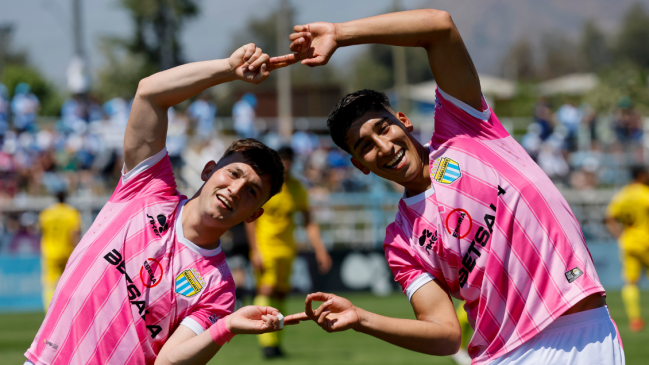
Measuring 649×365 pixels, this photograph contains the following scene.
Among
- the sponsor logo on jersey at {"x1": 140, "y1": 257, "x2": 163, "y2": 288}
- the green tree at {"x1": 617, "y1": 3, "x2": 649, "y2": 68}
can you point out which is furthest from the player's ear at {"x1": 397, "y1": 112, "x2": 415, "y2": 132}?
the green tree at {"x1": 617, "y1": 3, "x2": 649, "y2": 68}

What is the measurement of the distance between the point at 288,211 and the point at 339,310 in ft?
20.2

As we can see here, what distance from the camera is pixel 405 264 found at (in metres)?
3.23

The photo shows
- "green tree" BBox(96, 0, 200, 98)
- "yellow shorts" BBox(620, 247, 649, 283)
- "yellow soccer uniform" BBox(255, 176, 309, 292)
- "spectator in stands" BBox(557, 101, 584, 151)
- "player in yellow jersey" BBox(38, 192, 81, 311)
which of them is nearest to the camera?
"yellow soccer uniform" BBox(255, 176, 309, 292)

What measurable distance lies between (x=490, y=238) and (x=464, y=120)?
58 centimetres

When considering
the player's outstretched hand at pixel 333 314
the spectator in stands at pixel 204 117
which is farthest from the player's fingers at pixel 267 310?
the spectator in stands at pixel 204 117

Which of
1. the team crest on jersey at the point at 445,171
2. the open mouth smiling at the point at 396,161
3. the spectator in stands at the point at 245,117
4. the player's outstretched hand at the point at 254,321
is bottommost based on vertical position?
the player's outstretched hand at the point at 254,321

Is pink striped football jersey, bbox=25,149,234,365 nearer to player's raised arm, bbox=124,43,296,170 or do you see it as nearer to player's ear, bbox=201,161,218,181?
player's raised arm, bbox=124,43,296,170

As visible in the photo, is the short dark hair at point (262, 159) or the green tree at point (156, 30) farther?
the green tree at point (156, 30)

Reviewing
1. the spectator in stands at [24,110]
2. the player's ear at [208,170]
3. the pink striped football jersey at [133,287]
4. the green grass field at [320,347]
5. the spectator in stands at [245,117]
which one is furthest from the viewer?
the spectator in stands at [24,110]

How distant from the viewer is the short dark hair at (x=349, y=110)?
327cm

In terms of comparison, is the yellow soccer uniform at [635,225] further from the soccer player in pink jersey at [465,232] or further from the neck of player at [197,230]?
the neck of player at [197,230]

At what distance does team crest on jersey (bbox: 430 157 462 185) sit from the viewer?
10.2 feet

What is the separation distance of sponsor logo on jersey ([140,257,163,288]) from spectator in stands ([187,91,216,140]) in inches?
562

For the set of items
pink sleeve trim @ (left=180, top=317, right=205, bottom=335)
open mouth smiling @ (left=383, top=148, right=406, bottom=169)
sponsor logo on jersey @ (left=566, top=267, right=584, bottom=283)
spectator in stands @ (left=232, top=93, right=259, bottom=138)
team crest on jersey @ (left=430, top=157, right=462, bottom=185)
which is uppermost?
spectator in stands @ (left=232, top=93, right=259, bottom=138)
